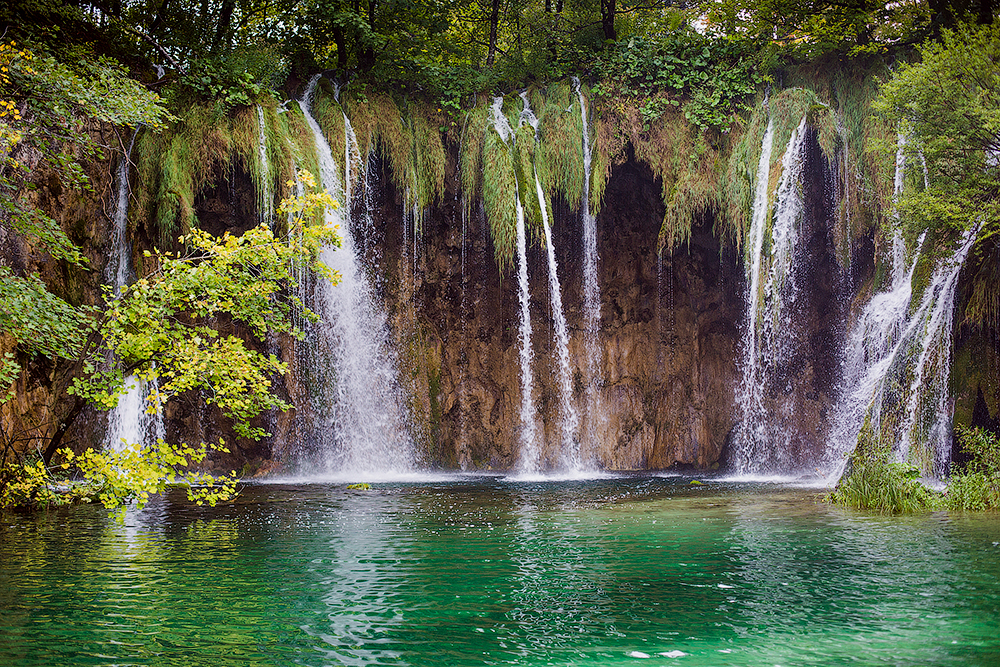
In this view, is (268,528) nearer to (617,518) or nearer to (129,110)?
(617,518)

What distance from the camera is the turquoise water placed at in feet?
15.7

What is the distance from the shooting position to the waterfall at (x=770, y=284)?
54.7 feet

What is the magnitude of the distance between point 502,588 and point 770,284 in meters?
12.2

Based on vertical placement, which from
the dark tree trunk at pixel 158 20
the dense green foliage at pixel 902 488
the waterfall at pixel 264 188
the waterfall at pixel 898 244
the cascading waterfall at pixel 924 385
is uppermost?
A: the dark tree trunk at pixel 158 20

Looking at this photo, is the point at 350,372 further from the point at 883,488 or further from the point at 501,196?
the point at 883,488

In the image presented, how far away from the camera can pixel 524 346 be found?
63.0ft

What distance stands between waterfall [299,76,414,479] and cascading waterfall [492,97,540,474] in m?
2.72

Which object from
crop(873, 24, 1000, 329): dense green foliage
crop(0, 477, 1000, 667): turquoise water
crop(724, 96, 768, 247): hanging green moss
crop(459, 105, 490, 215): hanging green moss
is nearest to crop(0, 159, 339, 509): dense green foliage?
crop(0, 477, 1000, 667): turquoise water

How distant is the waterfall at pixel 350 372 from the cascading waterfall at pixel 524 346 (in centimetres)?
272

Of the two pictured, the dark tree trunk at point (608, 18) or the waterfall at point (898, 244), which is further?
the dark tree trunk at point (608, 18)

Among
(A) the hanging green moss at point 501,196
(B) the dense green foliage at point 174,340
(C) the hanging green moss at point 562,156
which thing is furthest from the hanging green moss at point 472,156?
(B) the dense green foliage at point 174,340

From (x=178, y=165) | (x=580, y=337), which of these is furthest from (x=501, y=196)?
(x=178, y=165)

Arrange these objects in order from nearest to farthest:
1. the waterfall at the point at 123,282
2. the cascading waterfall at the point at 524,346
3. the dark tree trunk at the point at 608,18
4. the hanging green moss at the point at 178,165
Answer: the hanging green moss at the point at 178,165, the waterfall at the point at 123,282, the cascading waterfall at the point at 524,346, the dark tree trunk at the point at 608,18

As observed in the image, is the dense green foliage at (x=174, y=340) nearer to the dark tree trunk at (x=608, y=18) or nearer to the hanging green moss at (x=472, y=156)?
the hanging green moss at (x=472, y=156)
